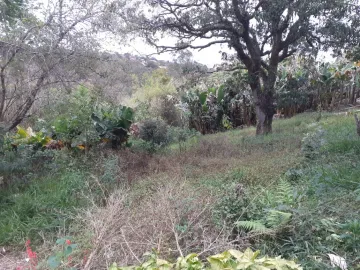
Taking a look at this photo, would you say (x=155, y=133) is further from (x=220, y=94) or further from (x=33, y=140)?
(x=220, y=94)

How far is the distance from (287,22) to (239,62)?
7.14ft

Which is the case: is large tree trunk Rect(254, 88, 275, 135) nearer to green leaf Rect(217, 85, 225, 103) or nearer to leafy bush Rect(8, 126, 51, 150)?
green leaf Rect(217, 85, 225, 103)

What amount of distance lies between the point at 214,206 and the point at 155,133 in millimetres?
5307

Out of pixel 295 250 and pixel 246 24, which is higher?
pixel 246 24

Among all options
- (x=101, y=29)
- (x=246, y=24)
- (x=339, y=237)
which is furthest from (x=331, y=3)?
(x=339, y=237)

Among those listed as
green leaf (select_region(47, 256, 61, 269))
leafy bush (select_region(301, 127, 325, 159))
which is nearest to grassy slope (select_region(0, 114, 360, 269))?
leafy bush (select_region(301, 127, 325, 159))

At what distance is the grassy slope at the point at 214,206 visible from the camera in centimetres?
312

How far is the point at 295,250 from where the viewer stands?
3062 millimetres

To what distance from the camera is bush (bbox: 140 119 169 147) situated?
8.92 m

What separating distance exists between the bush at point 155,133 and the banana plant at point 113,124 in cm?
43

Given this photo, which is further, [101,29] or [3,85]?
[101,29]

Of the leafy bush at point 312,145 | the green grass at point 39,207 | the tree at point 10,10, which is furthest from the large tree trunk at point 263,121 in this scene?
the tree at point 10,10

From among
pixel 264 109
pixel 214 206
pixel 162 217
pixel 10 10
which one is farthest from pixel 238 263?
pixel 264 109

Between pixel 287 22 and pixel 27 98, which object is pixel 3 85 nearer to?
pixel 27 98
